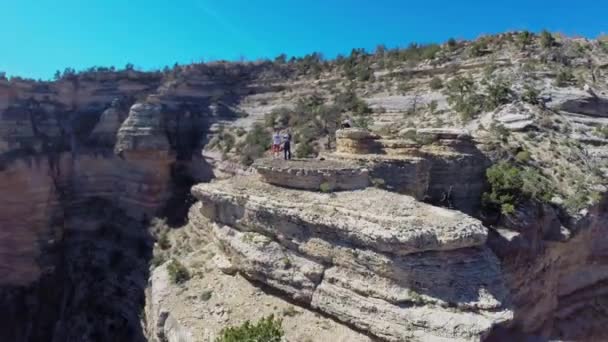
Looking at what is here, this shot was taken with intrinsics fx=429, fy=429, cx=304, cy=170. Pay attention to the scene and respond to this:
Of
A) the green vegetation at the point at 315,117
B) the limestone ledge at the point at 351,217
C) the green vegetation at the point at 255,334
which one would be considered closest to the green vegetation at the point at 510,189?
the limestone ledge at the point at 351,217

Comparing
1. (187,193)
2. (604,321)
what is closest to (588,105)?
(604,321)

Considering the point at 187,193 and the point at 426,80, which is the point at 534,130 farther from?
the point at 187,193

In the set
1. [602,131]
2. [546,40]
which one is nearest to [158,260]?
[602,131]

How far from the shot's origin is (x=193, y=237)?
1516 centimetres

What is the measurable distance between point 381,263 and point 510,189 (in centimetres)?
736

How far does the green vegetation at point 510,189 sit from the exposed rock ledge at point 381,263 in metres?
4.86

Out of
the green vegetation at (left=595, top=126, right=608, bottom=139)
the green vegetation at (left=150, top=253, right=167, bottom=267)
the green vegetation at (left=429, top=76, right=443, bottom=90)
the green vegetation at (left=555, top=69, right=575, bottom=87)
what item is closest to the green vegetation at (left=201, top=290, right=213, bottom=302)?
the green vegetation at (left=150, top=253, right=167, bottom=267)

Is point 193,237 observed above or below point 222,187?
below

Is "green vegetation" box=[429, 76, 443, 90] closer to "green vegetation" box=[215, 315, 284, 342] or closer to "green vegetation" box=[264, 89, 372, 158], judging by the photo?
"green vegetation" box=[264, 89, 372, 158]

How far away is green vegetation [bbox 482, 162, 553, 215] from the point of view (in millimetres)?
13195

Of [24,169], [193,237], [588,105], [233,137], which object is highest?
[588,105]

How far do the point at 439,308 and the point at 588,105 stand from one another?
1512 centimetres

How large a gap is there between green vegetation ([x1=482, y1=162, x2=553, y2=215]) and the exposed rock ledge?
4.86m

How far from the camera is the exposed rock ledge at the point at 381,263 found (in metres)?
7.70
